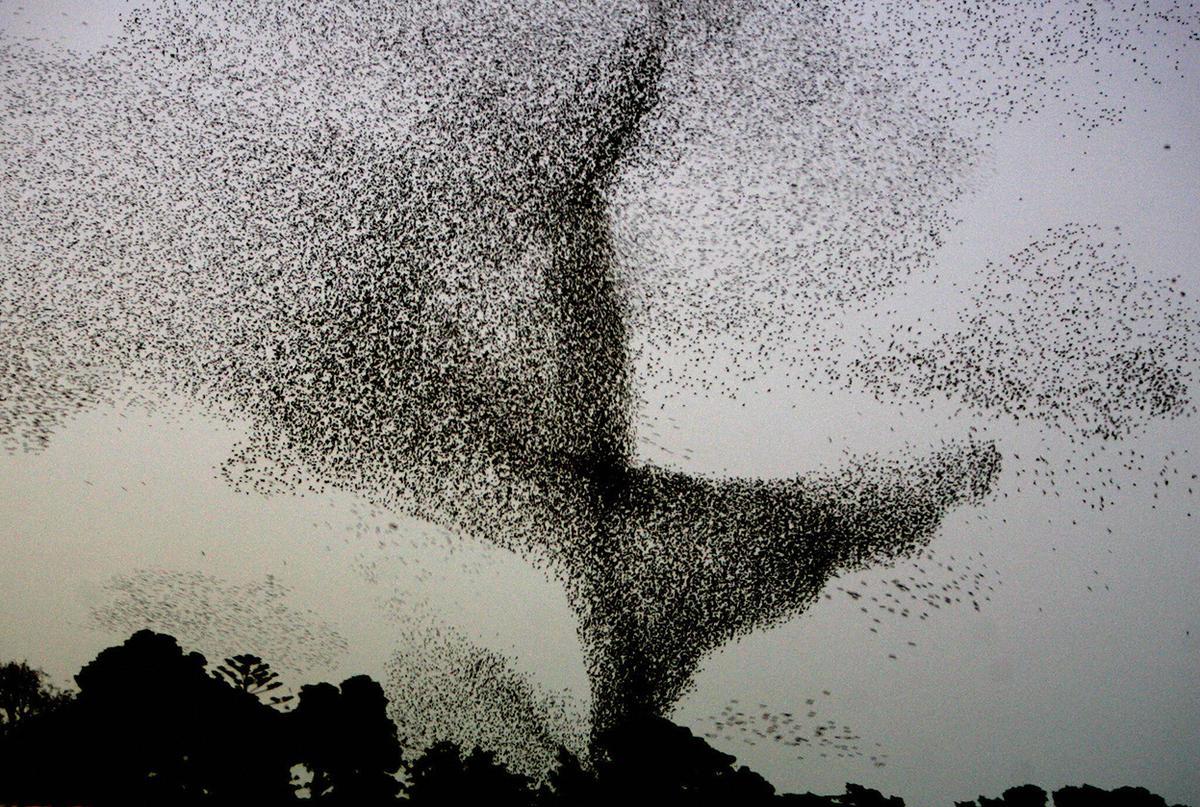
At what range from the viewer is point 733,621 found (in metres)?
4.98

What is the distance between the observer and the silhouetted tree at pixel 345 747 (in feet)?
11.8

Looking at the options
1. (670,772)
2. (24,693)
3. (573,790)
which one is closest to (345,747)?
(573,790)

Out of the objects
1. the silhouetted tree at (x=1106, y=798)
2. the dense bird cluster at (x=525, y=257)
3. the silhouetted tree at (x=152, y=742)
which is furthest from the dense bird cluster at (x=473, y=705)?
the silhouetted tree at (x=1106, y=798)

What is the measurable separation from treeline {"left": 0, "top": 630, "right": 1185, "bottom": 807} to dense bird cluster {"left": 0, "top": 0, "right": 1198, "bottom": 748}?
127cm

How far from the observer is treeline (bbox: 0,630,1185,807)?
10.4 ft

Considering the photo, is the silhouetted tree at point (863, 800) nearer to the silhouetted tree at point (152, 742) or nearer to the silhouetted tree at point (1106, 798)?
the silhouetted tree at point (1106, 798)

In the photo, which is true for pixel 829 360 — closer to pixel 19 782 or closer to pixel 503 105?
pixel 503 105

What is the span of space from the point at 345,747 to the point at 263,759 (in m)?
0.37

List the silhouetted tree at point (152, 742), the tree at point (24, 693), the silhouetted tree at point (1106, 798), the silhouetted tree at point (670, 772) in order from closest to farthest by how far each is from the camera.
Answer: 1. the silhouetted tree at point (152, 742)
2. the silhouetted tree at point (670, 772)
3. the silhouetted tree at point (1106, 798)
4. the tree at point (24, 693)

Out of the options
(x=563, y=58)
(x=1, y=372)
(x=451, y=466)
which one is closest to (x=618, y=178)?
(x=563, y=58)

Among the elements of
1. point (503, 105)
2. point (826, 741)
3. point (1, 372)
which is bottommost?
point (826, 741)

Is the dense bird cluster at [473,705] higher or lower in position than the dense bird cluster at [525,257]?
lower

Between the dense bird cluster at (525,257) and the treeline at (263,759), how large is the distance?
4.16ft

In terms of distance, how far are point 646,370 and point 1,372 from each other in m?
4.08
